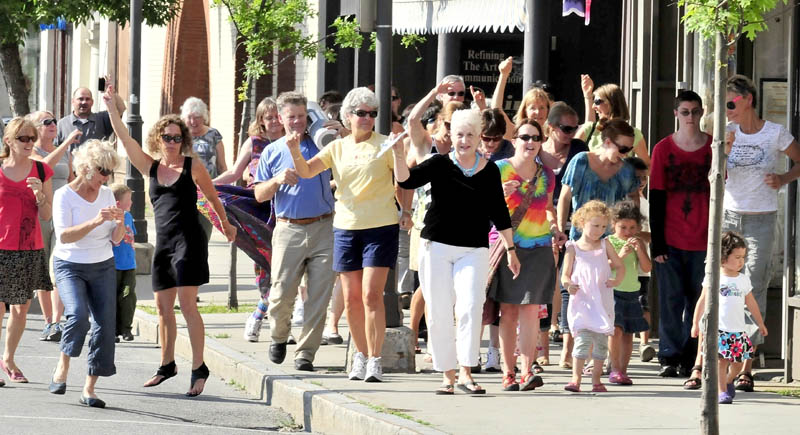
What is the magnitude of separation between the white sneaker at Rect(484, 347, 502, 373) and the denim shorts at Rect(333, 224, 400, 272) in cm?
112

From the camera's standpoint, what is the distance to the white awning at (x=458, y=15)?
16.6 m

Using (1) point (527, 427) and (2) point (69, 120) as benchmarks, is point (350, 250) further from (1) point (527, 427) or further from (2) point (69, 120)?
(2) point (69, 120)

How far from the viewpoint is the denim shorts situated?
1051 cm

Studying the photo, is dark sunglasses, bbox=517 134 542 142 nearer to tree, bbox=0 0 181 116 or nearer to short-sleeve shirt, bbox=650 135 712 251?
short-sleeve shirt, bbox=650 135 712 251

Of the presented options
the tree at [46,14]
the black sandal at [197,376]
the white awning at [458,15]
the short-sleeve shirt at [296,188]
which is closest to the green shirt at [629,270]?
the short-sleeve shirt at [296,188]

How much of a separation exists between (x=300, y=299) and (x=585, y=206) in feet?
13.7

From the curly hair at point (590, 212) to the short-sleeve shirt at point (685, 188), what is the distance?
628 mm

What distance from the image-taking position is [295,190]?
37.4 feet

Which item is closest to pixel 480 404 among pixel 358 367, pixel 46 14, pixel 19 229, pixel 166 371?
pixel 358 367

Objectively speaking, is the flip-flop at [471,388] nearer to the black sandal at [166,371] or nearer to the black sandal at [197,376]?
the black sandal at [197,376]

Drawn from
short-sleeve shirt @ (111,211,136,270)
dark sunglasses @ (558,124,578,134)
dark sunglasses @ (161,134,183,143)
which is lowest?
short-sleeve shirt @ (111,211,136,270)

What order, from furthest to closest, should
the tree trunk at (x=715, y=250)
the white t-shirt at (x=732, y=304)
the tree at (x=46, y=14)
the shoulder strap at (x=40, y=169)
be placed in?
the tree at (x=46, y=14), the shoulder strap at (x=40, y=169), the white t-shirt at (x=732, y=304), the tree trunk at (x=715, y=250)

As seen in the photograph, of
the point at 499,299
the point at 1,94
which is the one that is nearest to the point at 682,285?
the point at 499,299

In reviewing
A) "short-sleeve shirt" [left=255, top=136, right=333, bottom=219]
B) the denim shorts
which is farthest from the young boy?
the denim shorts
